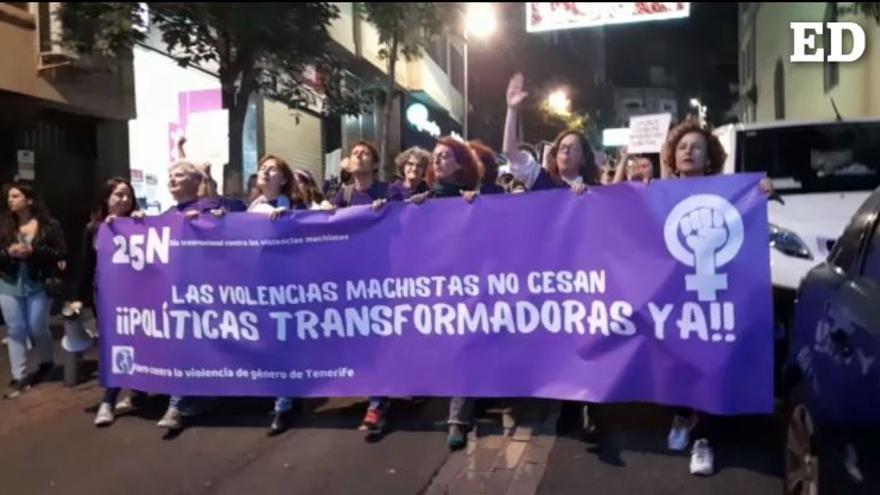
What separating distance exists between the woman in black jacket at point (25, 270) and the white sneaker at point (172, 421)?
1.95m

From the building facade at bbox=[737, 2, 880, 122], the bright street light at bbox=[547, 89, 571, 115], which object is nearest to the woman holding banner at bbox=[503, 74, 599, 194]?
the building facade at bbox=[737, 2, 880, 122]

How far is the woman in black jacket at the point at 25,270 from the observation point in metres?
7.43

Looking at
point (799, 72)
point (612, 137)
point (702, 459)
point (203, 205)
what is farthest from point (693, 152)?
point (612, 137)

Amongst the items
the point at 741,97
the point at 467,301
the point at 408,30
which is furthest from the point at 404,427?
the point at 741,97

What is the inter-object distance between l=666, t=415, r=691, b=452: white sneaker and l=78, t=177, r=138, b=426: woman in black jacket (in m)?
3.73

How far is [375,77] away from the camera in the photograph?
5441 mm

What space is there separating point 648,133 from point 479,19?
1225 cm

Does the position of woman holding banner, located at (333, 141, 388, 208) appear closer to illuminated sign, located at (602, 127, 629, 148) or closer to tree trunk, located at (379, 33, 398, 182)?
tree trunk, located at (379, 33, 398, 182)

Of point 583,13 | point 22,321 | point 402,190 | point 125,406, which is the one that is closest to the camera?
point 583,13

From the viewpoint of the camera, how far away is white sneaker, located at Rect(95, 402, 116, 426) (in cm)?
653

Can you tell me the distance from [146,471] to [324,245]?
1.69 metres

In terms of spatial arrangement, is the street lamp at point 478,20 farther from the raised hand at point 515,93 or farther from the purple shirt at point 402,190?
the purple shirt at point 402,190

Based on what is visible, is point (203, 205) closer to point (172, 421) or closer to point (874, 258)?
point (172, 421)

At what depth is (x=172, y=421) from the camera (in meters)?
6.23
